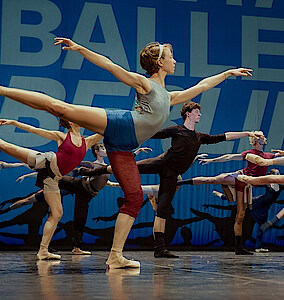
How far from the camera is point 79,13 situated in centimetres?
780

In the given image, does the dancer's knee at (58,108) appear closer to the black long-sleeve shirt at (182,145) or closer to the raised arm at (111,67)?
the raised arm at (111,67)

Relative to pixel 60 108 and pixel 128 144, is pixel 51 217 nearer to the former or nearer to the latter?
pixel 128 144

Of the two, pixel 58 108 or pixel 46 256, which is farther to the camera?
pixel 46 256

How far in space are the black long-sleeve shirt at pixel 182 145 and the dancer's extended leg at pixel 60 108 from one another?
5.62ft

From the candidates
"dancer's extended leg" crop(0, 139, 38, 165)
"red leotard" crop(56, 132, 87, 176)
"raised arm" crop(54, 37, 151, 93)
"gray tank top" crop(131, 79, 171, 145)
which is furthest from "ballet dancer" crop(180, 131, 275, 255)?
"raised arm" crop(54, 37, 151, 93)

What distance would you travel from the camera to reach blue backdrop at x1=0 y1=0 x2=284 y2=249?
7.39 m

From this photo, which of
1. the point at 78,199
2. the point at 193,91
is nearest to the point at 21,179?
the point at 78,199

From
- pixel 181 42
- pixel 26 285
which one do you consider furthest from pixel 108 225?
pixel 26 285

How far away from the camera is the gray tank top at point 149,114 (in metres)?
3.01

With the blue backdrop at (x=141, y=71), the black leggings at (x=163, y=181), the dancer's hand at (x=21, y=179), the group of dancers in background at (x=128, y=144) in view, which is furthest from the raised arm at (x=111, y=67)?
the blue backdrop at (x=141, y=71)

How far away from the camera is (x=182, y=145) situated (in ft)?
15.2

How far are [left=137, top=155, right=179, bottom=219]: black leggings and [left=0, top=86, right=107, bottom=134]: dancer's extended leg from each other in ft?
5.80

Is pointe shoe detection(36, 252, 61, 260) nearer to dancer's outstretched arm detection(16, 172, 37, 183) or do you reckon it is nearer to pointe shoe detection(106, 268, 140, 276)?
pointe shoe detection(106, 268, 140, 276)

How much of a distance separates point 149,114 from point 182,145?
5.36ft
